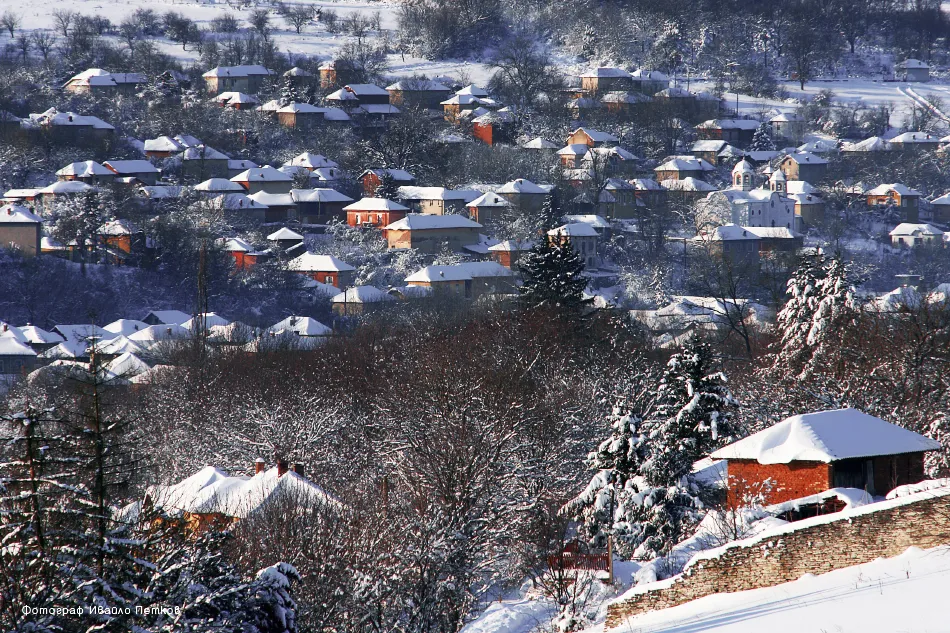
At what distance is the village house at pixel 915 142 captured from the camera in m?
118

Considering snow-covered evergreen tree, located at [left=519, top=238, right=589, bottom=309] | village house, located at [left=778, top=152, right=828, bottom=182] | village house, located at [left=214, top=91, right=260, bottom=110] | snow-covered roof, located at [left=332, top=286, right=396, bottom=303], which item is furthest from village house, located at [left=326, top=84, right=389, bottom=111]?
snow-covered evergreen tree, located at [left=519, top=238, right=589, bottom=309]

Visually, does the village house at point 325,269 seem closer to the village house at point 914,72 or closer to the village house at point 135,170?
the village house at point 135,170

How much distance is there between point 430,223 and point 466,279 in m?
8.33

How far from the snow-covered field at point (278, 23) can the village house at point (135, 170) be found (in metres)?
39.2

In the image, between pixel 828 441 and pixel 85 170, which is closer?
pixel 828 441

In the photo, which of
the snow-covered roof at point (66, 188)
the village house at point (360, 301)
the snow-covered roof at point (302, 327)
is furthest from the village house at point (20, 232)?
the snow-covered roof at point (302, 327)

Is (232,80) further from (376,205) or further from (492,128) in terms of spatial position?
(376,205)

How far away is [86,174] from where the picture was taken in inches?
3469

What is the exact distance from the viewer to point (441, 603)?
2078cm

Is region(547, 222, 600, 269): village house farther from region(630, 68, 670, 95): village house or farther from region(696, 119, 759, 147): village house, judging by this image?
region(630, 68, 670, 95): village house

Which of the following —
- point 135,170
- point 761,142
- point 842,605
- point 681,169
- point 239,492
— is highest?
point 842,605

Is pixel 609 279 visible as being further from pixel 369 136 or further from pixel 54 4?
pixel 54 4

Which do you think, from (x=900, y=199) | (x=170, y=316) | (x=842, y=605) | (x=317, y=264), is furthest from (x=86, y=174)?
(x=842, y=605)

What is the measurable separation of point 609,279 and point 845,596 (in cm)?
7256
